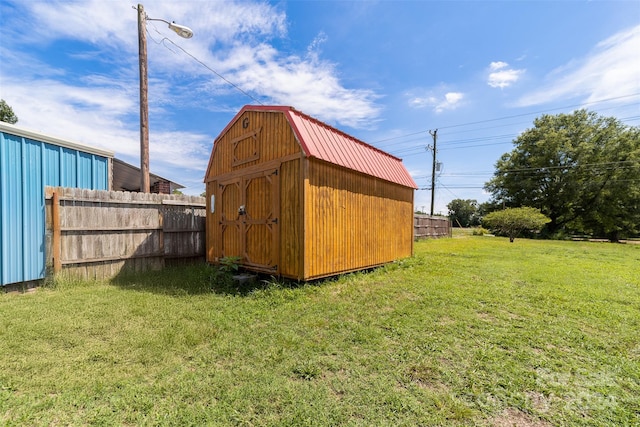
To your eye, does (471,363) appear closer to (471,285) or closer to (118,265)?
(471,285)

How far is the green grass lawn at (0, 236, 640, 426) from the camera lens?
77.9 inches

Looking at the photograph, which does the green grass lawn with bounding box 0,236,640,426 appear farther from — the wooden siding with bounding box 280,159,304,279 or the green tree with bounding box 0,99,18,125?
the green tree with bounding box 0,99,18,125

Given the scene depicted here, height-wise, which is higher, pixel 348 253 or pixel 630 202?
pixel 630 202

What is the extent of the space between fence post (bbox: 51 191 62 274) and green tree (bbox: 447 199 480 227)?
54.9 m

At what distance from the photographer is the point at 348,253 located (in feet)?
20.7

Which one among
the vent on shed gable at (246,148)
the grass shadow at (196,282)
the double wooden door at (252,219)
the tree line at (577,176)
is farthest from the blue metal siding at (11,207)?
the tree line at (577,176)

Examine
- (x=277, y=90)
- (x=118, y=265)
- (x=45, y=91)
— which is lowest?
(x=118, y=265)

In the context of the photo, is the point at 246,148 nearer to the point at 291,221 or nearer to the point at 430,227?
the point at 291,221

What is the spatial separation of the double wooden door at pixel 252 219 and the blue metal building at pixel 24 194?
350 cm

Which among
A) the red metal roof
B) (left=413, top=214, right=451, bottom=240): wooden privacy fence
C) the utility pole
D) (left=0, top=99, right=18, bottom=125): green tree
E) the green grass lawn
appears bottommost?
the green grass lawn

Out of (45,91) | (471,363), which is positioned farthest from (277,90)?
(471,363)

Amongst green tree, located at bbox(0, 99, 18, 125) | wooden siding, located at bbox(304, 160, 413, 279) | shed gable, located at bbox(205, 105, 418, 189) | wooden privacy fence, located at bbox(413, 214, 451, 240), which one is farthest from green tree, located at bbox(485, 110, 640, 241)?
green tree, located at bbox(0, 99, 18, 125)

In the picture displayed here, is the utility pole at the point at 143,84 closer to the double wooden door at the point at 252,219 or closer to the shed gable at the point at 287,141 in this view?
the shed gable at the point at 287,141

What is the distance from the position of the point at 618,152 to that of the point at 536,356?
110 feet
